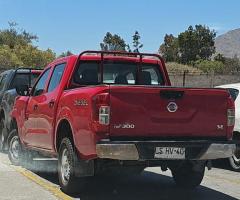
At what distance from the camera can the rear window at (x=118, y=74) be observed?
934 cm

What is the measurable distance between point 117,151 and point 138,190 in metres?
1.96

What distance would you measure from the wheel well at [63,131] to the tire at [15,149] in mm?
2638

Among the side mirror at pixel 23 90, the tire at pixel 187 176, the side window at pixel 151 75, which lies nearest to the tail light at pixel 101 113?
the tire at pixel 187 176

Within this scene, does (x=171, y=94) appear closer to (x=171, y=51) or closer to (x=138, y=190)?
(x=138, y=190)

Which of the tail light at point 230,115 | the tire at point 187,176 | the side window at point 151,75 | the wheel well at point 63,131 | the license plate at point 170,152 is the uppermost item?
the side window at point 151,75

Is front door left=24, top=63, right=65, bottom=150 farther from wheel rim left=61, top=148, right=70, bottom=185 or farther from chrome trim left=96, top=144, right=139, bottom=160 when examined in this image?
chrome trim left=96, top=144, right=139, bottom=160

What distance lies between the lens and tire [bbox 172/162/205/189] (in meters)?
9.13

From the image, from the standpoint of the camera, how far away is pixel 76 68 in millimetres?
9258

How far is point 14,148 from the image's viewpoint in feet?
38.5

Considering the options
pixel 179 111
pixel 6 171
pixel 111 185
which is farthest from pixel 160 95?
pixel 6 171

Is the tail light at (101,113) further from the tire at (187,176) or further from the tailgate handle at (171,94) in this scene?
the tire at (187,176)

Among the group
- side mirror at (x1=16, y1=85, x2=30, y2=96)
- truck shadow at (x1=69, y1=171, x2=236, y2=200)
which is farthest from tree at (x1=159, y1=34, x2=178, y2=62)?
truck shadow at (x1=69, y1=171, x2=236, y2=200)

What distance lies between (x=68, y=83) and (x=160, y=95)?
1.89 m

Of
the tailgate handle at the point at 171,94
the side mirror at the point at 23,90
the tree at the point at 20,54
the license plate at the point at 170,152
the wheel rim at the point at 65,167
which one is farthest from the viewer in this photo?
the tree at the point at 20,54
